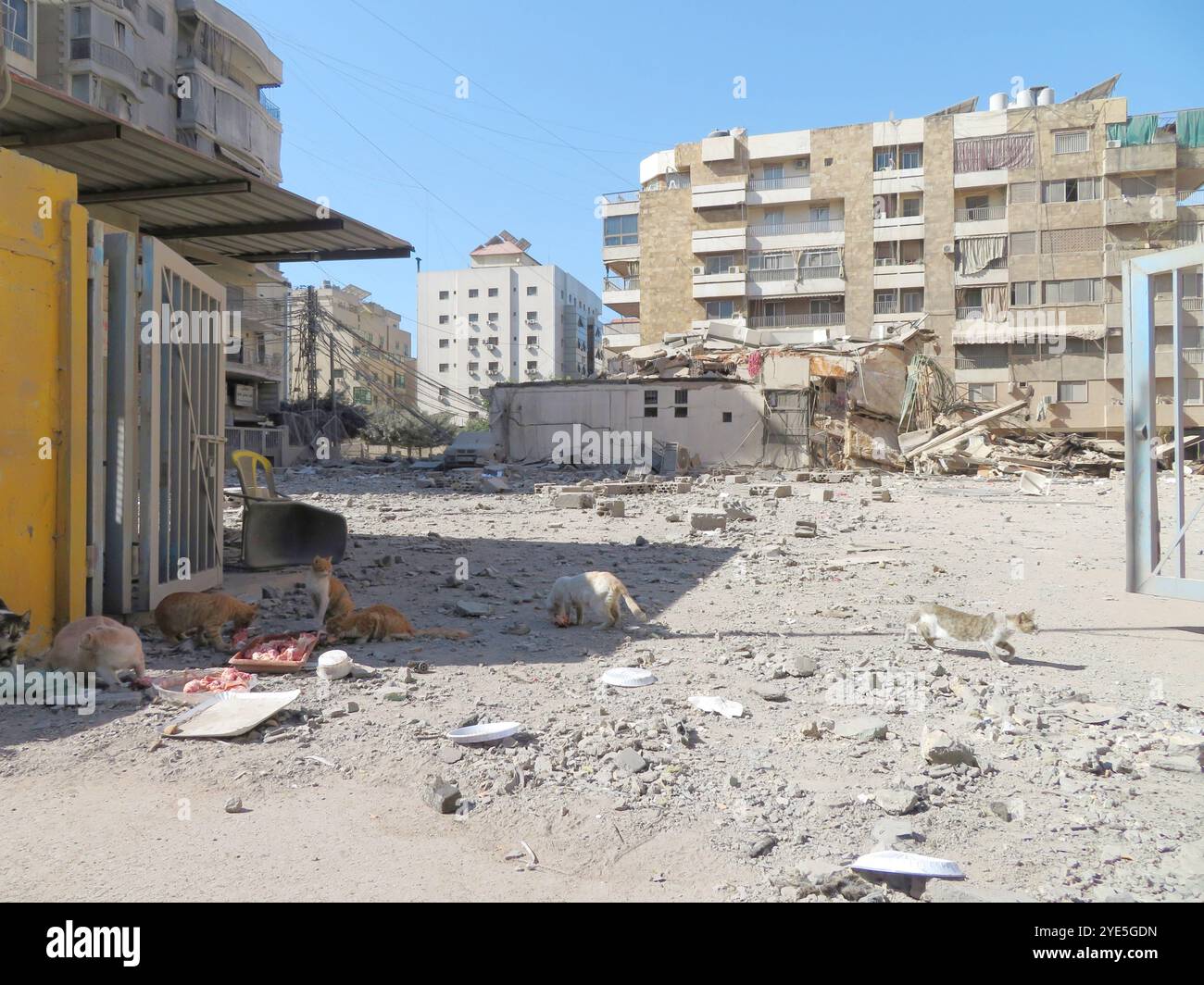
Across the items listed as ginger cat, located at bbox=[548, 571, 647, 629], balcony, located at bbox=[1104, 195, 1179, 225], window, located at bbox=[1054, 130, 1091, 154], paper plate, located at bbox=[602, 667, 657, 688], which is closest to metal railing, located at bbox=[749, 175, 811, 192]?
window, located at bbox=[1054, 130, 1091, 154]

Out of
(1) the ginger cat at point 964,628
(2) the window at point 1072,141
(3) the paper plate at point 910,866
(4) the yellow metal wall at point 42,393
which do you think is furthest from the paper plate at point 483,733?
(2) the window at point 1072,141

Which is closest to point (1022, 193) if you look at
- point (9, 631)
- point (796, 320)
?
point (796, 320)

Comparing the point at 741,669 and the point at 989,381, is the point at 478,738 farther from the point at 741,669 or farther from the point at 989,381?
the point at 989,381

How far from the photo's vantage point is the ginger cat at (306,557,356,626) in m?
6.65

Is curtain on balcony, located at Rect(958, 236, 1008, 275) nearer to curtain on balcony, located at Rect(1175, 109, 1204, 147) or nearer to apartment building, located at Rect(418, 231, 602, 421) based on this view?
curtain on balcony, located at Rect(1175, 109, 1204, 147)

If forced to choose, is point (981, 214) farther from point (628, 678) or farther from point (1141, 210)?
point (628, 678)

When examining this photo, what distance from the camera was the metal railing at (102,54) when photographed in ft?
107

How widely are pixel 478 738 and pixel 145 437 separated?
422 cm

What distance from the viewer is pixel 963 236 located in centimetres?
4778

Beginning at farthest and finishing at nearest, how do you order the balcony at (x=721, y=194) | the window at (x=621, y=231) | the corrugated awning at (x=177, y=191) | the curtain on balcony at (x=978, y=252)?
1. the window at (x=621, y=231)
2. the balcony at (x=721, y=194)
3. the curtain on balcony at (x=978, y=252)
4. the corrugated awning at (x=177, y=191)

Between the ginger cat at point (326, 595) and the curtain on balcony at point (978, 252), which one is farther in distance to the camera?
the curtain on balcony at point (978, 252)

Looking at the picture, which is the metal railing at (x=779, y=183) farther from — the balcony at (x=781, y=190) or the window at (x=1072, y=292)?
the window at (x=1072, y=292)

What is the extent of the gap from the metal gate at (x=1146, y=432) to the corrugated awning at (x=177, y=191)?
7.69m

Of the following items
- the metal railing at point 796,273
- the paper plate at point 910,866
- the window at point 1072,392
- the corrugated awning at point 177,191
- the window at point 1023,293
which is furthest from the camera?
the metal railing at point 796,273
